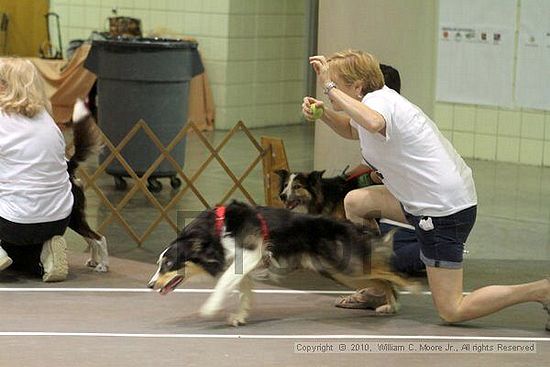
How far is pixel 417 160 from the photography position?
582 centimetres

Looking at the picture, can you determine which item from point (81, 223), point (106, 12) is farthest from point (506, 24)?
point (81, 223)

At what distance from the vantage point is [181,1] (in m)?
14.6

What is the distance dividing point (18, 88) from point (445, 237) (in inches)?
102

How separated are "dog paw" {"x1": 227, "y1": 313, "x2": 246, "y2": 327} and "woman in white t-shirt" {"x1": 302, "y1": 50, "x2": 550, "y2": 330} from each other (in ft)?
3.20

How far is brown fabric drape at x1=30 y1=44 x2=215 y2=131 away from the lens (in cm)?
1371

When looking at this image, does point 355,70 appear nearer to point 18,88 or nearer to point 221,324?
point 221,324

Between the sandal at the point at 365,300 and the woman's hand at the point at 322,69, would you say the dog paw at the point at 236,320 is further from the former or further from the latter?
the woman's hand at the point at 322,69

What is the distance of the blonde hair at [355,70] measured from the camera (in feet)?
19.5

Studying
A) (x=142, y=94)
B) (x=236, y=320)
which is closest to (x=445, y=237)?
(x=236, y=320)

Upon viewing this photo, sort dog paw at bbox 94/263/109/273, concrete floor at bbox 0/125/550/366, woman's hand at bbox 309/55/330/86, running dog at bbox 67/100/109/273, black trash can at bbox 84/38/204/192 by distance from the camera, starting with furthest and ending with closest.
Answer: black trash can at bbox 84/38/204/192 < dog paw at bbox 94/263/109/273 < running dog at bbox 67/100/109/273 < woman's hand at bbox 309/55/330/86 < concrete floor at bbox 0/125/550/366

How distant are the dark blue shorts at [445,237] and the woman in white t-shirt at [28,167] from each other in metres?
2.22

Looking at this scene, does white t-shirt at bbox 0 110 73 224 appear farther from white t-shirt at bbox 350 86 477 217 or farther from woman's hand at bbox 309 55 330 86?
white t-shirt at bbox 350 86 477 217

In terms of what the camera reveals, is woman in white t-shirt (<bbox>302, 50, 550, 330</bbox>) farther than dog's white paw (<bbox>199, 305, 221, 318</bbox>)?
Yes

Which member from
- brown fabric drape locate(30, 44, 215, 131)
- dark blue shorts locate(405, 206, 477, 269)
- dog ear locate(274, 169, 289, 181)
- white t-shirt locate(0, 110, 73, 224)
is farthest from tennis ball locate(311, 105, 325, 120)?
brown fabric drape locate(30, 44, 215, 131)
